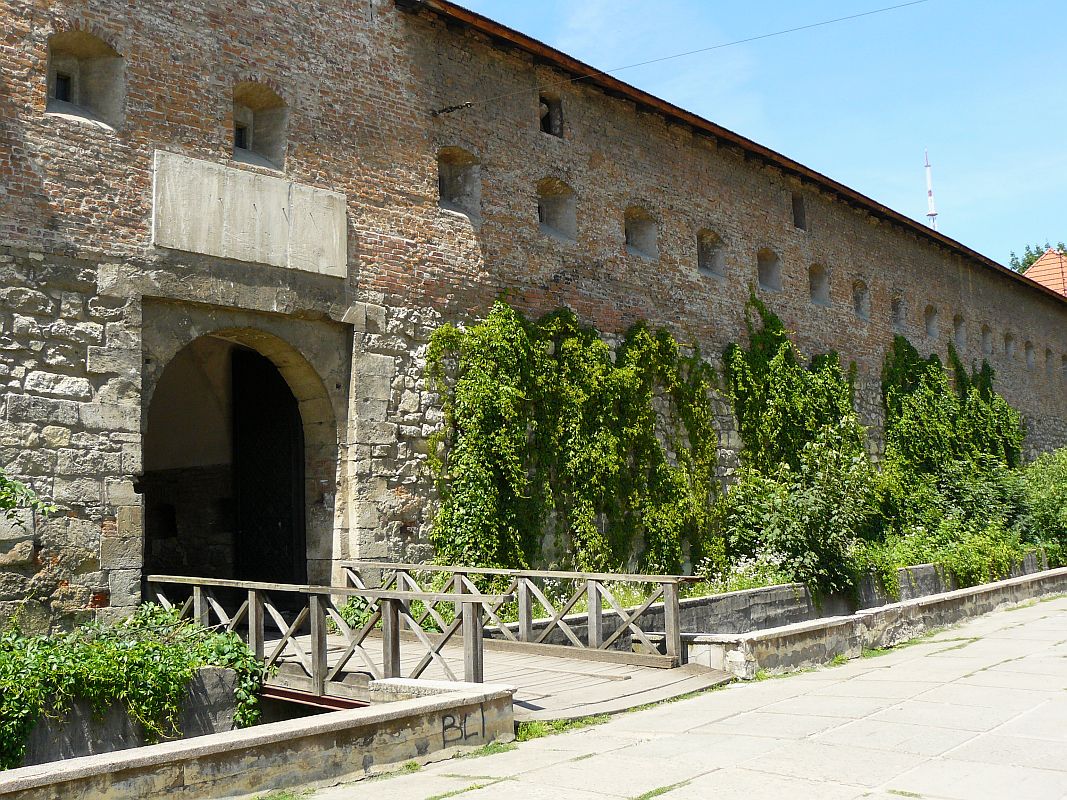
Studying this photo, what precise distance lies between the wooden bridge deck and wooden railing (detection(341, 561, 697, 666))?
23 cm

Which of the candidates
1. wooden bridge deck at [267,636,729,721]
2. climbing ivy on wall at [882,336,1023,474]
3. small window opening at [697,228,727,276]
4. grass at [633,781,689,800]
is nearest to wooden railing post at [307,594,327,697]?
wooden bridge deck at [267,636,729,721]

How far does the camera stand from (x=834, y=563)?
554 inches

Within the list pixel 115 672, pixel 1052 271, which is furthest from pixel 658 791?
pixel 1052 271

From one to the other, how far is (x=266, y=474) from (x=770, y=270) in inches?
382

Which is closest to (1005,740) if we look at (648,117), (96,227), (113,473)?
(113,473)

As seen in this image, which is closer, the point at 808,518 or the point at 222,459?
the point at 222,459

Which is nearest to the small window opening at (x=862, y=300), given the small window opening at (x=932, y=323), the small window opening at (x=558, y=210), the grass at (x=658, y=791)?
the small window opening at (x=932, y=323)

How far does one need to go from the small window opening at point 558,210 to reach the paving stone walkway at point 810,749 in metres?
7.25

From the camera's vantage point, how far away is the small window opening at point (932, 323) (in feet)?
73.4

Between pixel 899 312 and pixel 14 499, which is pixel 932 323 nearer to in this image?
pixel 899 312

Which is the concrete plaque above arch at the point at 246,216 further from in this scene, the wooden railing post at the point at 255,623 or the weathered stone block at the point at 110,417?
the wooden railing post at the point at 255,623

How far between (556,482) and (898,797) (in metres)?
8.24

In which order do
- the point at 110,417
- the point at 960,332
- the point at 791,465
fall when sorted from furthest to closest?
the point at 960,332 → the point at 791,465 → the point at 110,417

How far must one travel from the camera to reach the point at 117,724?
7.21m
